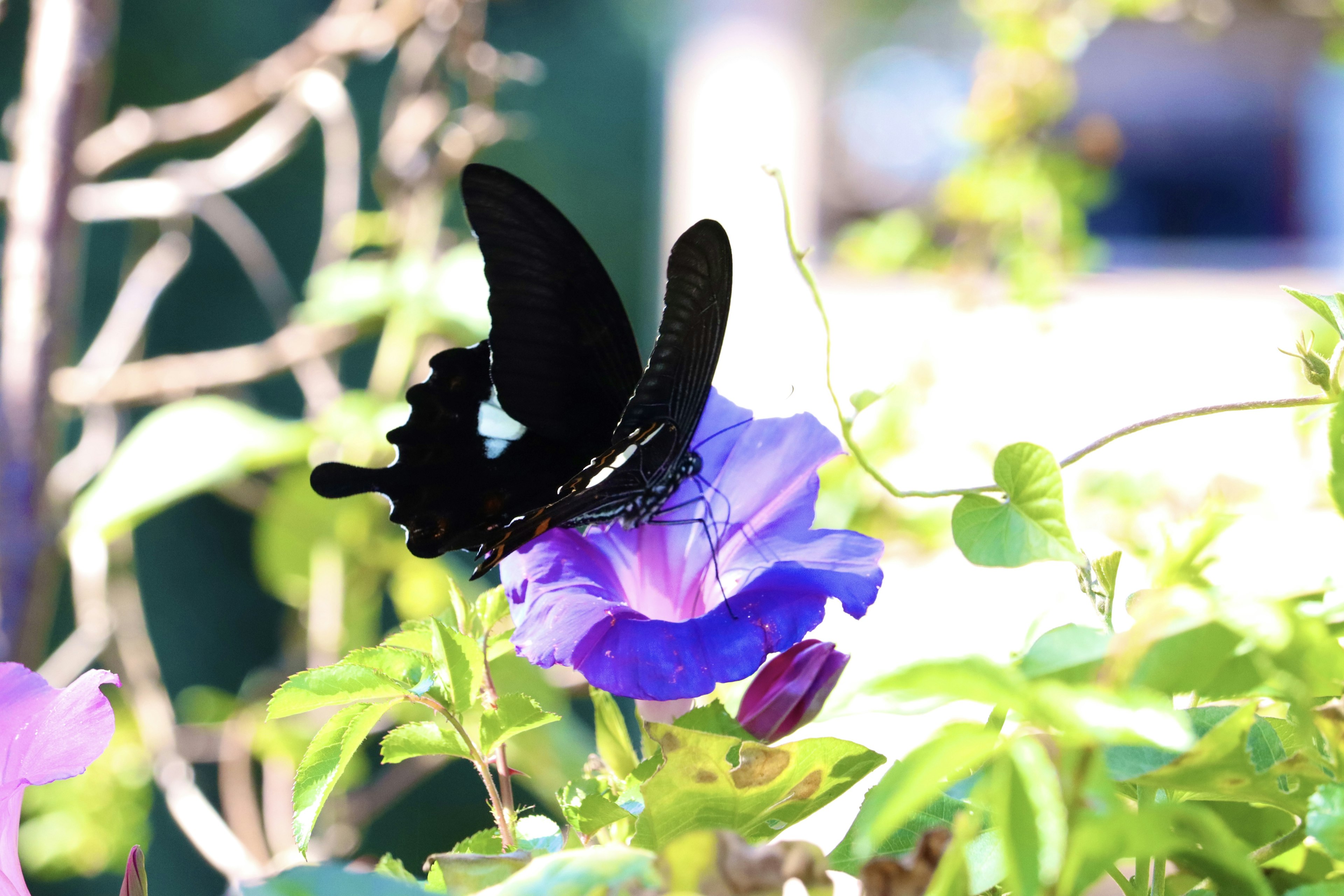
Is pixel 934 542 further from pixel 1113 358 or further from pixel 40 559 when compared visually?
pixel 1113 358

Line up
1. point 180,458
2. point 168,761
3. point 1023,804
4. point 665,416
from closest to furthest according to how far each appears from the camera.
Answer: point 1023,804
point 665,416
point 180,458
point 168,761

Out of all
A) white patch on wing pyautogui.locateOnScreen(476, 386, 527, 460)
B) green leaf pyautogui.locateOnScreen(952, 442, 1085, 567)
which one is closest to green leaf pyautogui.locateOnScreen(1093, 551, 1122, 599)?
green leaf pyautogui.locateOnScreen(952, 442, 1085, 567)

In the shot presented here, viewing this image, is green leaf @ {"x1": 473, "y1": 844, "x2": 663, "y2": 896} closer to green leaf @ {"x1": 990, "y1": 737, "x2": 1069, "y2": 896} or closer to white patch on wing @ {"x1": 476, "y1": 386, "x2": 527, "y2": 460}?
green leaf @ {"x1": 990, "y1": 737, "x2": 1069, "y2": 896}

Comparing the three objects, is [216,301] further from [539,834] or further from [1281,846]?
[1281,846]

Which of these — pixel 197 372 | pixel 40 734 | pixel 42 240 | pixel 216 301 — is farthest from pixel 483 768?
pixel 216 301

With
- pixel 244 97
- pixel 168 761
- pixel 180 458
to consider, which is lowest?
pixel 168 761

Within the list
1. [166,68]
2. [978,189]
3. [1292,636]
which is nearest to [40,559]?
[1292,636]

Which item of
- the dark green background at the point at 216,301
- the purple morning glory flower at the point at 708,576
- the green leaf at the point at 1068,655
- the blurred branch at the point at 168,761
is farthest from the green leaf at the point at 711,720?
the dark green background at the point at 216,301
